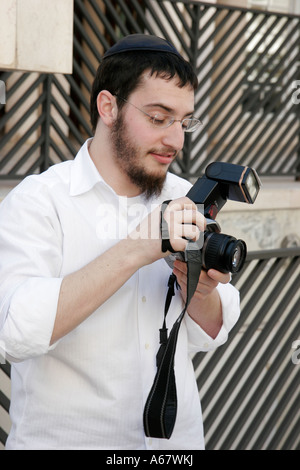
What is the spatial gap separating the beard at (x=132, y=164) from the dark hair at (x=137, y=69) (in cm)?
8

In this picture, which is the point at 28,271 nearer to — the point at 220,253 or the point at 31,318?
the point at 31,318

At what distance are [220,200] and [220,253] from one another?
23 centimetres

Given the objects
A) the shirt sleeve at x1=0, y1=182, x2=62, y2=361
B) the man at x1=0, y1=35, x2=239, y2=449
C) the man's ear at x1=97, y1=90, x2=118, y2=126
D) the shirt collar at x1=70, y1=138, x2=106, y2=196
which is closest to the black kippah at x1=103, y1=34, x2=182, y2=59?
the man at x1=0, y1=35, x2=239, y2=449

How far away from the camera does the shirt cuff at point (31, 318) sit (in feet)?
5.12

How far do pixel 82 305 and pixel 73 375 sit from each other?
22 cm

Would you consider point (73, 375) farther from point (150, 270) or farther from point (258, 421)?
point (258, 421)

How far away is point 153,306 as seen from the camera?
1.82 metres

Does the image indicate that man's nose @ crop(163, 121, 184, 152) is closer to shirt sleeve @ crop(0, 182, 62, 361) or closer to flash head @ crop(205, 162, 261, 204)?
flash head @ crop(205, 162, 261, 204)

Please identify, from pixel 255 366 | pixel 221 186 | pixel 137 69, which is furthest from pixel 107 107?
pixel 255 366

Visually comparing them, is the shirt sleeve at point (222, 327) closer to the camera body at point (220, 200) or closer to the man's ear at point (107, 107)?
the camera body at point (220, 200)

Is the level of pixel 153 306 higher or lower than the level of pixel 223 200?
lower

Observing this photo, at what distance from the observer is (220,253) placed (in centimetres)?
173

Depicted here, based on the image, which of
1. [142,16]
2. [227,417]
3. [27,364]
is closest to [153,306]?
[27,364]

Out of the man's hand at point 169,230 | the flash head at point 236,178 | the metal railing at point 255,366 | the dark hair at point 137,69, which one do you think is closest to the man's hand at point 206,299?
the man's hand at point 169,230
